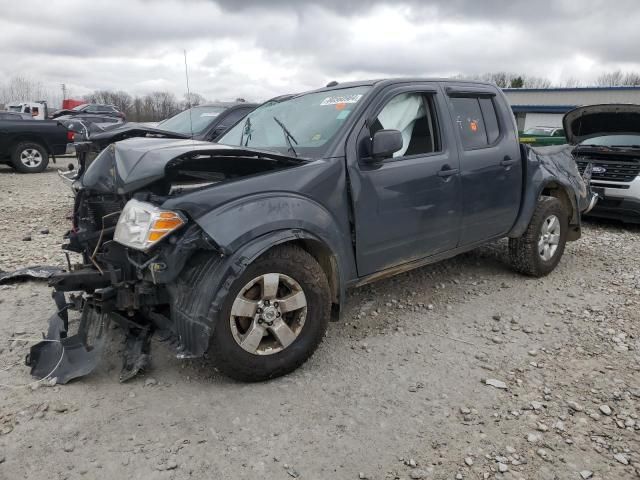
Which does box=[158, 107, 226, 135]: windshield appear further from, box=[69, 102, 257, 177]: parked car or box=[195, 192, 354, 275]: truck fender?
box=[195, 192, 354, 275]: truck fender

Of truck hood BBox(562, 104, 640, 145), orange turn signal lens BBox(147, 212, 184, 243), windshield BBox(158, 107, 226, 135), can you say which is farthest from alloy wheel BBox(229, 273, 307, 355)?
truck hood BBox(562, 104, 640, 145)

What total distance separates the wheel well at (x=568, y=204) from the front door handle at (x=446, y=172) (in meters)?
1.71

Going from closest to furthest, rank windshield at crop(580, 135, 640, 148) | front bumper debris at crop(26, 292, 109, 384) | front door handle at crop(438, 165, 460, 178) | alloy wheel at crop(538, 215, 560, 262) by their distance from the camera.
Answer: front bumper debris at crop(26, 292, 109, 384) < front door handle at crop(438, 165, 460, 178) < alloy wheel at crop(538, 215, 560, 262) < windshield at crop(580, 135, 640, 148)

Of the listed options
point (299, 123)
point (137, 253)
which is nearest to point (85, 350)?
point (137, 253)

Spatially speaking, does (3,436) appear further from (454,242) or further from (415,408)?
(454,242)

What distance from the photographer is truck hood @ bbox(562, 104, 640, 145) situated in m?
7.30

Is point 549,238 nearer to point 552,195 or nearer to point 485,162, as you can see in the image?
point 552,195

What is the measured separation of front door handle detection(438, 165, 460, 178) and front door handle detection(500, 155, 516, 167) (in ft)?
2.36

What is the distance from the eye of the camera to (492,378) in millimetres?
3131

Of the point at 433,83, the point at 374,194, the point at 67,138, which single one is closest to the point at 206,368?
the point at 374,194

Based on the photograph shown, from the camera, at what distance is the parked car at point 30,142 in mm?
11734

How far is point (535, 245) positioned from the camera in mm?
4887

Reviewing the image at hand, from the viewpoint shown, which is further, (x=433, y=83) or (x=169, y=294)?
(x=433, y=83)

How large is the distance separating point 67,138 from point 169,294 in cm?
1130
